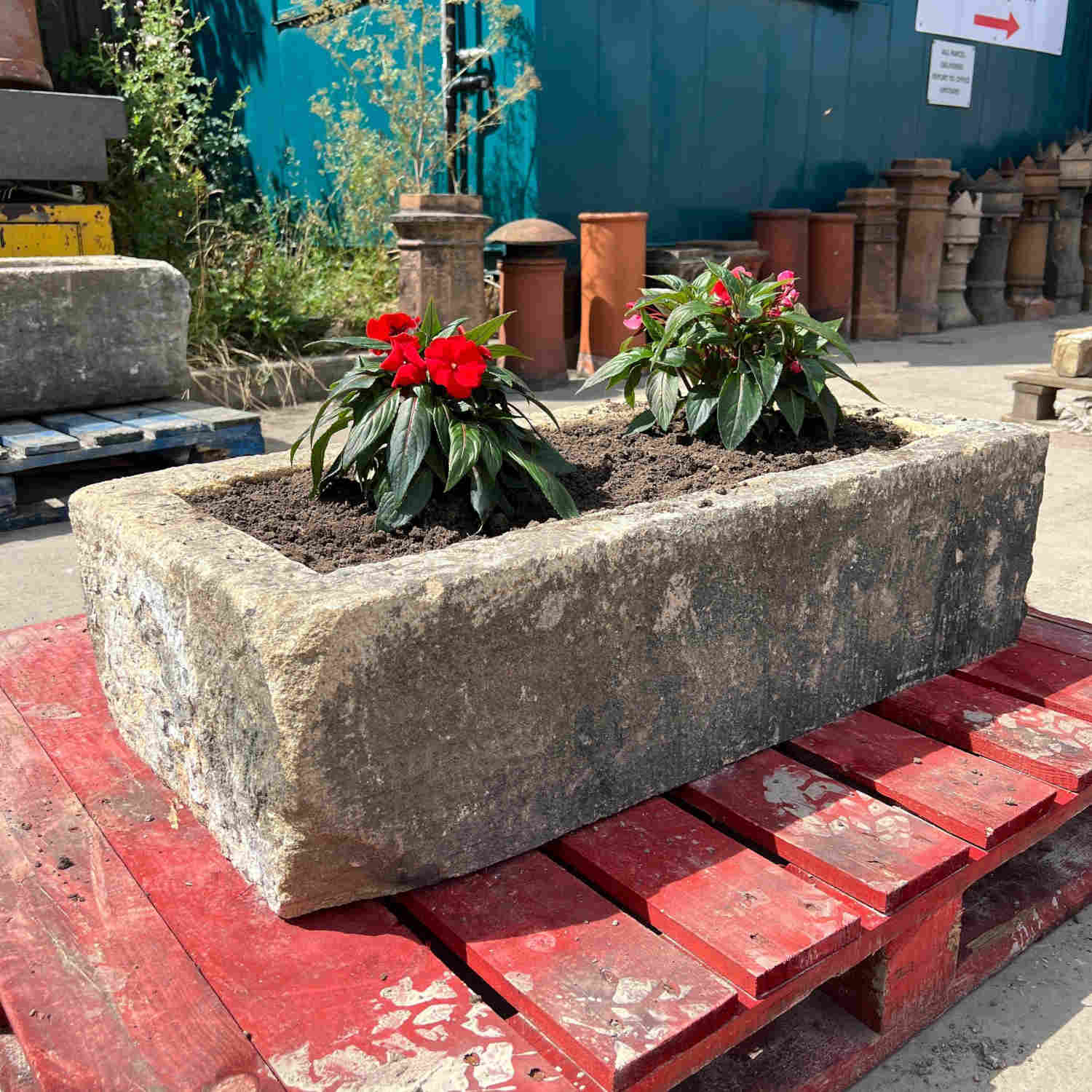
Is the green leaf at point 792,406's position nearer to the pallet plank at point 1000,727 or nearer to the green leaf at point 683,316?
the green leaf at point 683,316

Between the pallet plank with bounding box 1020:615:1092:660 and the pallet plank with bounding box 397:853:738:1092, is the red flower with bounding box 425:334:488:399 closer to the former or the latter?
the pallet plank with bounding box 397:853:738:1092

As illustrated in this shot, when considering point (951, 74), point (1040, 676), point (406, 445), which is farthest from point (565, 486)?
point (951, 74)

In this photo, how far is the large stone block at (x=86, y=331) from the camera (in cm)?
396

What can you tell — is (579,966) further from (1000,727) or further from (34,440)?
(34,440)

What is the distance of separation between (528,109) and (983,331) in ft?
14.7

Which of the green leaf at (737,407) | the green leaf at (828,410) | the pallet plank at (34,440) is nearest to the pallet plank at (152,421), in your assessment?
the pallet plank at (34,440)

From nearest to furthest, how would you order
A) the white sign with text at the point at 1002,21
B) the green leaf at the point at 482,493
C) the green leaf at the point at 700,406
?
the green leaf at the point at 482,493 → the green leaf at the point at 700,406 → the white sign with text at the point at 1002,21

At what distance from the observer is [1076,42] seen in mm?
10547

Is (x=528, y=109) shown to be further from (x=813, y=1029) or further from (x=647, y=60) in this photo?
(x=813, y=1029)

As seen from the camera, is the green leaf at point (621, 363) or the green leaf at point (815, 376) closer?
the green leaf at point (815, 376)

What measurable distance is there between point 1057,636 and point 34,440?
3175 mm

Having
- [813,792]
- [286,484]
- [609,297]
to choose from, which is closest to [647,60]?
[609,297]

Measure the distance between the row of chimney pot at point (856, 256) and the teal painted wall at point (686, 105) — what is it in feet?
1.10

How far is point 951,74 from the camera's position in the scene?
9.30 metres
